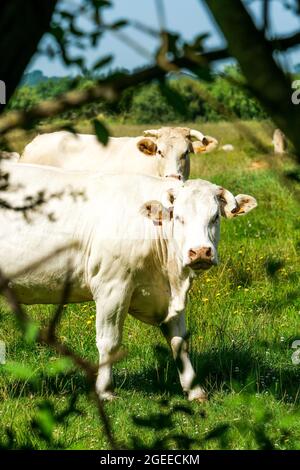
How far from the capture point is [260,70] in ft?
5.03

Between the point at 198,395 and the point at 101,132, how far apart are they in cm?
540

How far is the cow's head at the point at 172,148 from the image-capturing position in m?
12.3

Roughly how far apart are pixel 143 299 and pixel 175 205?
77 centimetres

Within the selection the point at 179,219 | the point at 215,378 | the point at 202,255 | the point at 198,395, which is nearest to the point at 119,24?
the point at 202,255

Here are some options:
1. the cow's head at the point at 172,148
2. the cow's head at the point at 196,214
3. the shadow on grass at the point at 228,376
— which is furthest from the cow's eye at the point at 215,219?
the cow's head at the point at 172,148

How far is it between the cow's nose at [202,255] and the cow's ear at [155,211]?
57 cm

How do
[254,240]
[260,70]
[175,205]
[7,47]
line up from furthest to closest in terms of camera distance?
[254,240], [175,205], [7,47], [260,70]

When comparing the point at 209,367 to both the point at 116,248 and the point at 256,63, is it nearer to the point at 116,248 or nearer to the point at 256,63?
the point at 116,248

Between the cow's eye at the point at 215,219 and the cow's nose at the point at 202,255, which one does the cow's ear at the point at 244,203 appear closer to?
the cow's eye at the point at 215,219

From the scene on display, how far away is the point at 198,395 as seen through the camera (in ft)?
23.1

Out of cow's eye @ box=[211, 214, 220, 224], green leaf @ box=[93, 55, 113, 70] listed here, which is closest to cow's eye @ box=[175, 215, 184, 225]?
cow's eye @ box=[211, 214, 220, 224]
